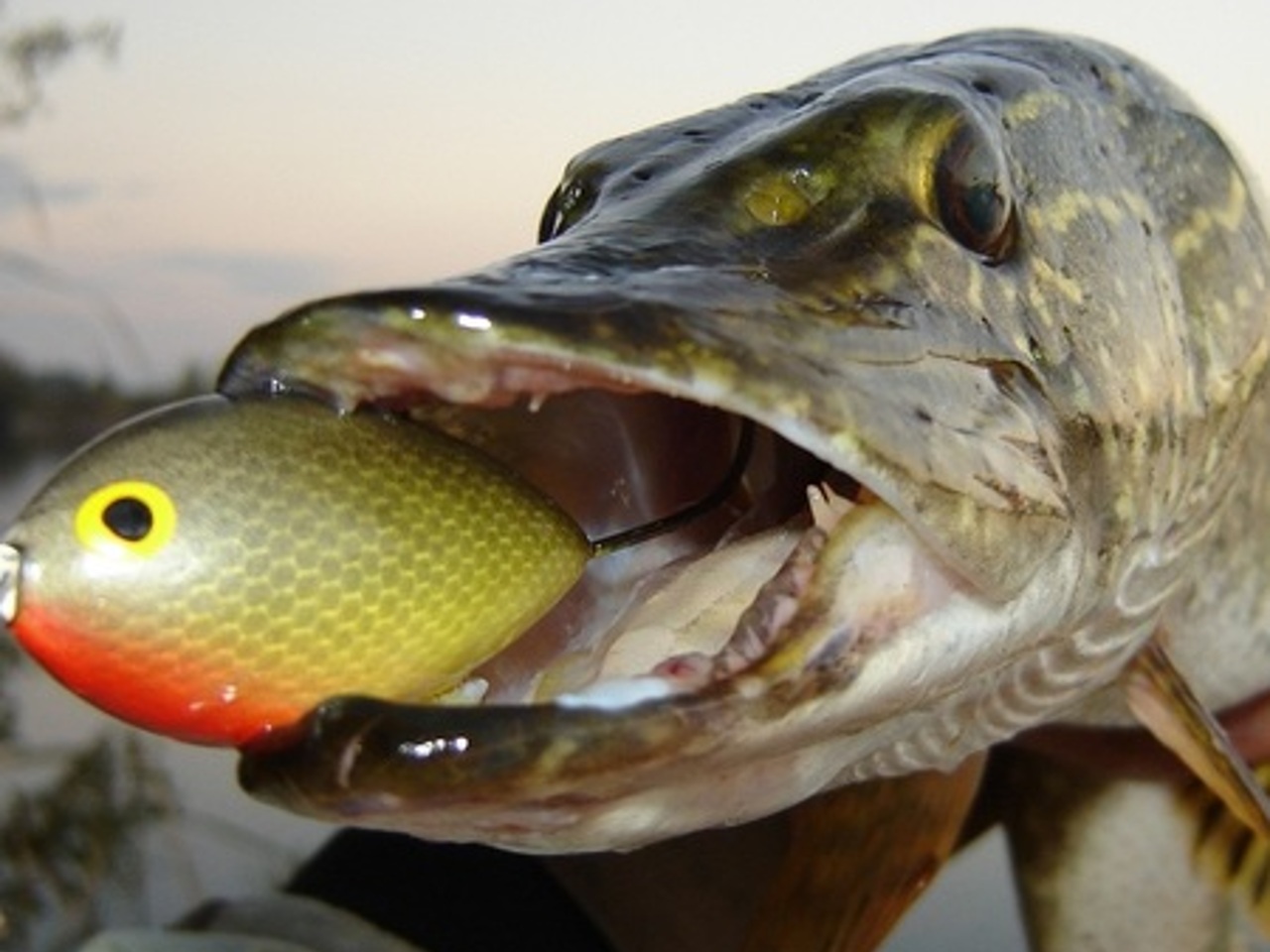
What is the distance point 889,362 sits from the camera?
2.10 feet

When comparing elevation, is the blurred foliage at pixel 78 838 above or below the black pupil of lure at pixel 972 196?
below

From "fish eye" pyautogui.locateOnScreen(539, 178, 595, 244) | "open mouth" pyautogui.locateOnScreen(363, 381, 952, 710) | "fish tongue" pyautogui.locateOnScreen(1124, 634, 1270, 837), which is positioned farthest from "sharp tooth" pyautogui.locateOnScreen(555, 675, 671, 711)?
"fish tongue" pyautogui.locateOnScreen(1124, 634, 1270, 837)

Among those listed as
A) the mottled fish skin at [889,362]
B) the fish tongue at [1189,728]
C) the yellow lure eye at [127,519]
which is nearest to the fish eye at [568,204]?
the mottled fish skin at [889,362]

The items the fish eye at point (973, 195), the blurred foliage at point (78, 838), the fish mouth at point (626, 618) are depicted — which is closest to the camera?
the fish mouth at point (626, 618)

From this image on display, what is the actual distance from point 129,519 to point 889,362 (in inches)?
11.4

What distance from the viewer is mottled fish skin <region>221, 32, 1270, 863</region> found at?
55 centimetres

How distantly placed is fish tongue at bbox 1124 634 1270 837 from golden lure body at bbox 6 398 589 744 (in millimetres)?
570

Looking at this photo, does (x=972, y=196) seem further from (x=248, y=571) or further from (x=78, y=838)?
(x=78, y=838)

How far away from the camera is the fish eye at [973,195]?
77 cm

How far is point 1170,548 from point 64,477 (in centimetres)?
64

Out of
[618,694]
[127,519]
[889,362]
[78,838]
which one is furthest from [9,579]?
[78,838]

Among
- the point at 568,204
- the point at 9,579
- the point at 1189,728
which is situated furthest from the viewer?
the point at 1189,728

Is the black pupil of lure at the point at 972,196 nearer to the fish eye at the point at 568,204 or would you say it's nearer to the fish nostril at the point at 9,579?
the fish eye at the point at 568,204

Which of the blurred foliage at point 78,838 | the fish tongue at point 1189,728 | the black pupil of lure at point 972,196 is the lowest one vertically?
the blurred foliage at point 78,838
